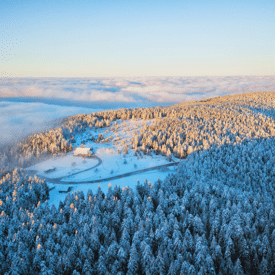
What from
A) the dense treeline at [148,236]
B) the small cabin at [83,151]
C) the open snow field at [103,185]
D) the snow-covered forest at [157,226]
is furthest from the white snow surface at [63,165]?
the dense treeline at [148,236]

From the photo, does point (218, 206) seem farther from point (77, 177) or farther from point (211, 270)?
point (77, 177)

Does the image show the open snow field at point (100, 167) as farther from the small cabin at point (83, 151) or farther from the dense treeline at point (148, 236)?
the dense treeline at point (148, 236)

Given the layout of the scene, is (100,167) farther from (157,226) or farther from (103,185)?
(157,226)

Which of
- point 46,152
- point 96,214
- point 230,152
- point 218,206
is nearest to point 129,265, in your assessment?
point 96,214

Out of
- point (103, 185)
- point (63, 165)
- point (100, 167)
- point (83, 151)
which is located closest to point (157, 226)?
point (103, 185)

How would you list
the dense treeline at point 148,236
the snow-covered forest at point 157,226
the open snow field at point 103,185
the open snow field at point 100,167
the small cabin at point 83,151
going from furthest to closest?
the small cabin at point 83,151 < the open snow field at point 100,167 < the open snow field at point 103,185 < the snow-covered forest at point 157,226 < the dense treeline at point 148,236

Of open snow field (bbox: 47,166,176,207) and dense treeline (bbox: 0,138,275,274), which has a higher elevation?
dense treeline (bbox: 0,138,275,274)

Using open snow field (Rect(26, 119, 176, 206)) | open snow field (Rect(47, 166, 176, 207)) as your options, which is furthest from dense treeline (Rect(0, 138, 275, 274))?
open snow field (Rect(26, 119, 176, 206))

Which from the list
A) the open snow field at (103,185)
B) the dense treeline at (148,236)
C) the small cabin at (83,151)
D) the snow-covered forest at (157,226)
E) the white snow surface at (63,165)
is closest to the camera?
the dense treeline at (148,236)

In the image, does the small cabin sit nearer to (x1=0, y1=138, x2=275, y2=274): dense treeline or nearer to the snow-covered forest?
the snow-covered forest
